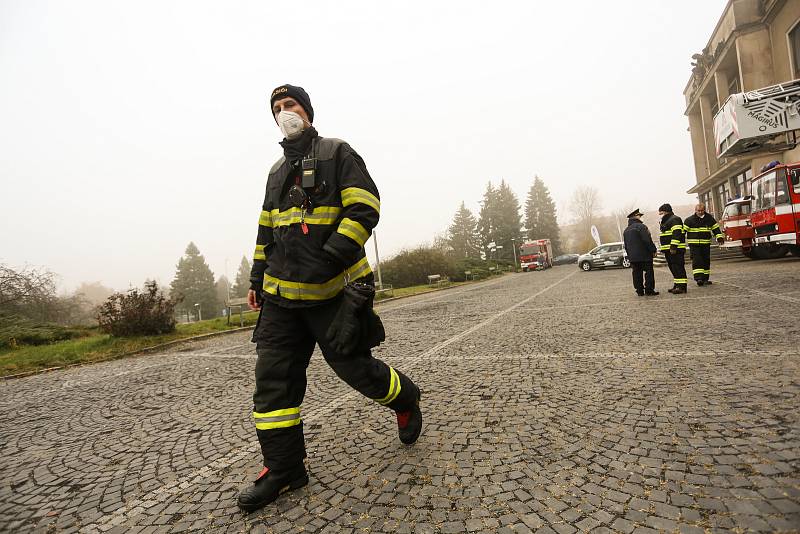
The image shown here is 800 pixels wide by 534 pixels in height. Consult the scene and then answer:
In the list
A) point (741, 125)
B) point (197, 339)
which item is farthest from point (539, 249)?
point (197, 339)

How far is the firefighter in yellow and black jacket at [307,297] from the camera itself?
2061mm

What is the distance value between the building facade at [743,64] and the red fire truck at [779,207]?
7.00 m

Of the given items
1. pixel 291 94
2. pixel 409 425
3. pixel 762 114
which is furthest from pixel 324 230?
pixel 762 114

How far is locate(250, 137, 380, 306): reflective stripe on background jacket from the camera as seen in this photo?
6.88ft

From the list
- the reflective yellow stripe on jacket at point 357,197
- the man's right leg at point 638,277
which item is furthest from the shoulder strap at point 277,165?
the man's right leg at point 638,277

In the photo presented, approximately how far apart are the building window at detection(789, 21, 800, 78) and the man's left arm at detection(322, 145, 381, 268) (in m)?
26.6

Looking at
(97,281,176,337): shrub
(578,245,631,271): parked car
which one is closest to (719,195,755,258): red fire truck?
(578,245,631,271): parked car

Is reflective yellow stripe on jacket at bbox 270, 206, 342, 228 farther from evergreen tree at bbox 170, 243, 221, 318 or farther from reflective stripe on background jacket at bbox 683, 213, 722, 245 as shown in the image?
evergreen tree at bbox 170, 243, 221, 318

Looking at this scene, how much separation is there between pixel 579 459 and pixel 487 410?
90cm

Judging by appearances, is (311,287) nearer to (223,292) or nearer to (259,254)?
(259,254)

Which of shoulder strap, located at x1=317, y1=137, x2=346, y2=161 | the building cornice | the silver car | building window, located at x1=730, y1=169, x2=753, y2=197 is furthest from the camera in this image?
the silver car

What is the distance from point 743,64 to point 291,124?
29.0 meters

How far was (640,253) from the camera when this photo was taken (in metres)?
8.71

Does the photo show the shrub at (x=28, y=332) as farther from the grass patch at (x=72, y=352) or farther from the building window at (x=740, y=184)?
the building window at (x=740, y=184)
